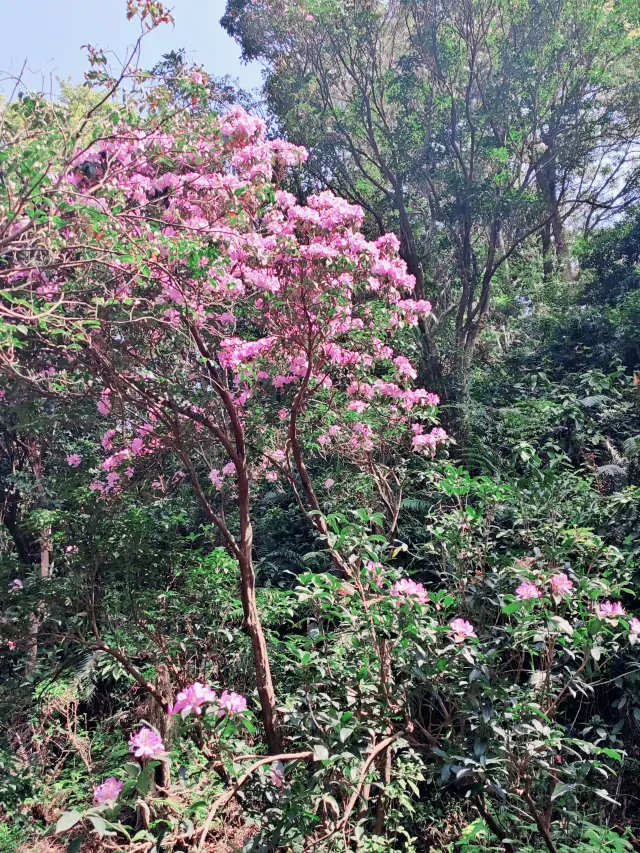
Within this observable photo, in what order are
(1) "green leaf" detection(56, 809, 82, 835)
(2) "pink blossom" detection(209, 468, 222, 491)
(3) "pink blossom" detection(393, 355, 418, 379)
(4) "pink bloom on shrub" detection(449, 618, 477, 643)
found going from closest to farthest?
→ (1) "green leaf" detection(56, 809, 82, 835) < (4) "pink bloom on shrub" detection(449, 618, 477, 643) < (2) "pink blossom" detection(209, 468, 222, 491) < (3) "pink blossom" detection(393, 355, 418, 379)

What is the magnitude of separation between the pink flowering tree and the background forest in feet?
0.09

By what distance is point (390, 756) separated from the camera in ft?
7.45

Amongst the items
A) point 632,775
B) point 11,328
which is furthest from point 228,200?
point 632,775

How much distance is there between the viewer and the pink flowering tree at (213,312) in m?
2.42

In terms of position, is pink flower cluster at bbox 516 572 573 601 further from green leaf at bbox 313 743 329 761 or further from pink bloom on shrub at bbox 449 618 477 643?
green leaf at bbox 313 743 329 761

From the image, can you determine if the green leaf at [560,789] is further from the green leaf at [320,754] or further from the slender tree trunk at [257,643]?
the slender tree trunk at [257,643]

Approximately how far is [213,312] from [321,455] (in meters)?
1.62

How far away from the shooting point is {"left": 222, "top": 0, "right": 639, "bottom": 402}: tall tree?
6.64 metres

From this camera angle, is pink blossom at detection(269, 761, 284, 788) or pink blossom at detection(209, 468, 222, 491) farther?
pink blossom at detection(209, 468, 222, 491)

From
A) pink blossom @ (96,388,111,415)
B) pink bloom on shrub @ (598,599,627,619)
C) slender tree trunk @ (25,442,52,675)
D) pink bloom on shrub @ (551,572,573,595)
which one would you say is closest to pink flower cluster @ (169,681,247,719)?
pink bloom on shrub @ (551,572,573,595)

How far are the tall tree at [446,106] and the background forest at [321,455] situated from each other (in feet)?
0.13

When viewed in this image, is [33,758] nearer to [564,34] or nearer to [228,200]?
[228,200]

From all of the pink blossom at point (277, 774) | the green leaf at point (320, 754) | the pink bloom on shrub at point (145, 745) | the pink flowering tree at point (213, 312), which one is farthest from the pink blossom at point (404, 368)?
the pink bloom on shrub at point (145, 745)

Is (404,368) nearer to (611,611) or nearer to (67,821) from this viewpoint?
(611,611)
